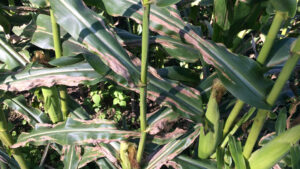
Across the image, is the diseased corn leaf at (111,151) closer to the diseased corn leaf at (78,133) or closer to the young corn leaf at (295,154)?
the diseased corn leaf at (78,133)

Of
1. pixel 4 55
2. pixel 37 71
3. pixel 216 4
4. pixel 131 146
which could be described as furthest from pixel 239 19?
pixel 4 55

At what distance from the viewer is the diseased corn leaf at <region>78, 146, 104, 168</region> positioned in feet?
3.83

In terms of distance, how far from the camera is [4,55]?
1.07 meters

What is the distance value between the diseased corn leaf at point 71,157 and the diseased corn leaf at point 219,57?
0.63m

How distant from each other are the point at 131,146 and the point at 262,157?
1.46 ft

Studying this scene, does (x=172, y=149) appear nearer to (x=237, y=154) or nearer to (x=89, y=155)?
(x=237, y=154)

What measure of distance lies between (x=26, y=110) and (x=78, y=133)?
35cm

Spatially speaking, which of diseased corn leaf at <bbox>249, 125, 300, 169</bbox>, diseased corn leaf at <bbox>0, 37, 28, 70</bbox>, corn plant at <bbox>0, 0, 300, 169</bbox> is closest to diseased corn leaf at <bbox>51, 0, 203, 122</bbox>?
corn plant at <bbox>0, 0, 300, 169</bbox>

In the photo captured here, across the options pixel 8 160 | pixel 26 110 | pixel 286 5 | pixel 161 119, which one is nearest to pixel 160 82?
pixel 161 119

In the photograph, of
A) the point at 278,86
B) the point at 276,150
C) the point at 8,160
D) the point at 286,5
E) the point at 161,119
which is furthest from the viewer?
the point at 8,160

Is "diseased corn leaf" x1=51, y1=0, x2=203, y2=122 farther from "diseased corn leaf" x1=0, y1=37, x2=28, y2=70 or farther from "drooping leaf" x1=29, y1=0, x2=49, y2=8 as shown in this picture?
"diseased corn leaf" x1=0, y1=37, x2=28, y2=70

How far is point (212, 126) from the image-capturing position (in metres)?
0.91

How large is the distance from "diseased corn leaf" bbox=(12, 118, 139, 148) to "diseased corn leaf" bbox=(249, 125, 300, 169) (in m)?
0.41

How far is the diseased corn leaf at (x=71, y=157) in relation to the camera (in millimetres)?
1184
